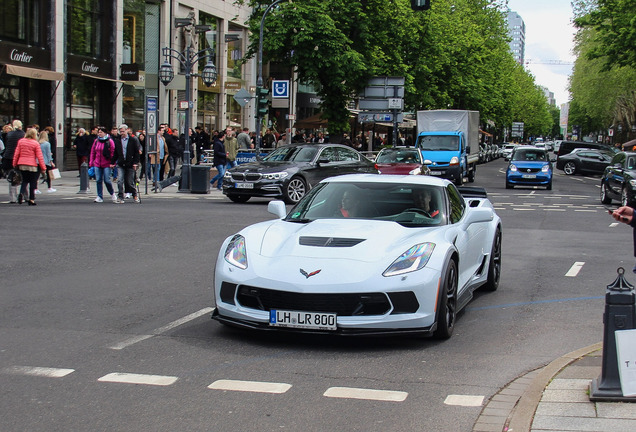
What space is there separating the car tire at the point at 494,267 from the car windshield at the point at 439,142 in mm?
26865

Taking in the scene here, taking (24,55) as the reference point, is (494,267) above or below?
below

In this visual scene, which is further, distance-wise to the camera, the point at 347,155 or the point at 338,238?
the point at 347,155

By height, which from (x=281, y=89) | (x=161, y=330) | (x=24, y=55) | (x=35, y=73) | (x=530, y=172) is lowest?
(x=161, y=330)

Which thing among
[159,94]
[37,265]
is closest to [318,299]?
[37,265]

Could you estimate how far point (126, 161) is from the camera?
68.1ft

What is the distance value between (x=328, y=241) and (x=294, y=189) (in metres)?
15.1

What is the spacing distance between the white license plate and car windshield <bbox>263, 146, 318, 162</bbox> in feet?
54.4

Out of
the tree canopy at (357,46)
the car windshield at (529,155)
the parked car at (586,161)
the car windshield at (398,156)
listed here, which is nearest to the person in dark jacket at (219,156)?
the car windshield at (398,156)

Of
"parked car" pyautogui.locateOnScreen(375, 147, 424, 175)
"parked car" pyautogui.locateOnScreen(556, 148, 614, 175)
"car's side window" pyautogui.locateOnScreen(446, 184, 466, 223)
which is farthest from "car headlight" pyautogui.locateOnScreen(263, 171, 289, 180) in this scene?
"parked car" pyautogui.locateOnScreen(556, 148, 614, 175)

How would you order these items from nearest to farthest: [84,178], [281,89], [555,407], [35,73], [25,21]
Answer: [555,407] → [84,178] → [35,73] → [281,89] → [25,21]

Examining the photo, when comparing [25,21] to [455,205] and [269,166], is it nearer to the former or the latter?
[269,166]

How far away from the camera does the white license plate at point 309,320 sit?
21.2 ft

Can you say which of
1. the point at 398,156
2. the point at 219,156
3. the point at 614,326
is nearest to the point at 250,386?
the point at 614,326

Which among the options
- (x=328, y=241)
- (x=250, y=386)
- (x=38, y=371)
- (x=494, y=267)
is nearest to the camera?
(x=250, y=386)
